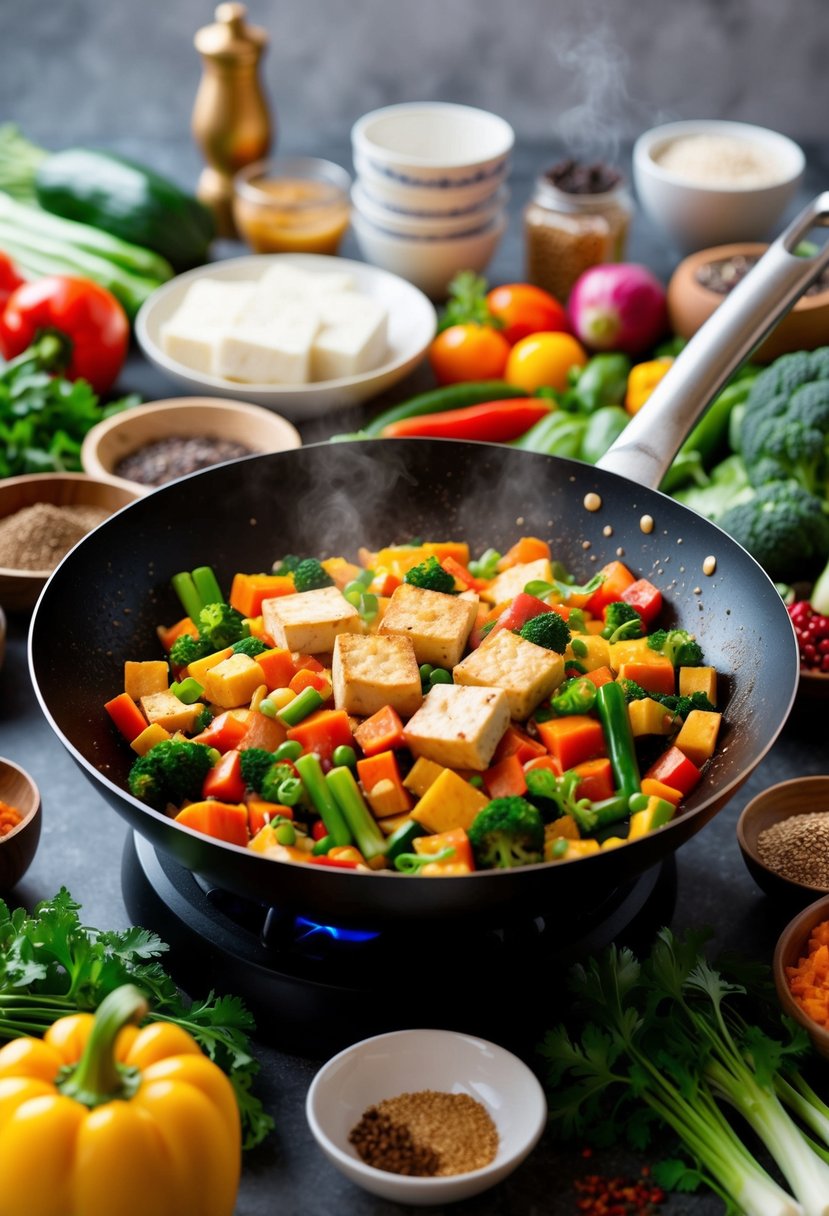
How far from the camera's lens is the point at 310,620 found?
7.44 feet

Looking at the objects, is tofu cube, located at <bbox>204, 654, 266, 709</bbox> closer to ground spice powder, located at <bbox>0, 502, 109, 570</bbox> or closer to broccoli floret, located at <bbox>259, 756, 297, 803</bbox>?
broccoli floret, located at <bbox>259, 756, 297, 803</bbox>

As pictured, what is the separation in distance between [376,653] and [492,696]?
0.80 ft

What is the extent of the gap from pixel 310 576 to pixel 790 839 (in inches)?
39.8

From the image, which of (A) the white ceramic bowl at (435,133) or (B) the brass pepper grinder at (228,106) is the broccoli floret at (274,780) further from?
(B) the brass pepper grinder at (228,106)

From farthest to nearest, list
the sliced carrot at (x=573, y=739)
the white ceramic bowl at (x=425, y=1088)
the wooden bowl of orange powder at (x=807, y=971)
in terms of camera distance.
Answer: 1. the sliced carrot at (x=573, y=739)
2. the wooden bowl of orange powder at (x=807, y=971)
3. the white ceramic bowl at (x=425, y=1088)

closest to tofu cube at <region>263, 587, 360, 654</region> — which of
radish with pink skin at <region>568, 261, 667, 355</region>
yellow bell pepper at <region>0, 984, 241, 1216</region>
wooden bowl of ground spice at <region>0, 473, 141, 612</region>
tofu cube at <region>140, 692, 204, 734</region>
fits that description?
tofu cube at <region>140, 692, 204, 734</region>

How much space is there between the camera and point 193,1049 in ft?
5.32

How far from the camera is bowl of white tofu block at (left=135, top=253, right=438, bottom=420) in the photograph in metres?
3.49

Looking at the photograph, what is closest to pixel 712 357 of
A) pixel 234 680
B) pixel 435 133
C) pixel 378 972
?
pixel 234 680

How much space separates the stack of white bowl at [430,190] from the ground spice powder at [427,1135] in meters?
2.87

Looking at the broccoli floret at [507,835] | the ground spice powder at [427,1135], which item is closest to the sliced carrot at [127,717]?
the broccoli floret at [507,835]

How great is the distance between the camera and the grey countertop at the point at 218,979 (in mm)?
1753

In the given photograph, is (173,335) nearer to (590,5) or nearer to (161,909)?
(161,909)

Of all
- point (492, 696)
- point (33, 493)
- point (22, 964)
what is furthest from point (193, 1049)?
point (33, 493)
